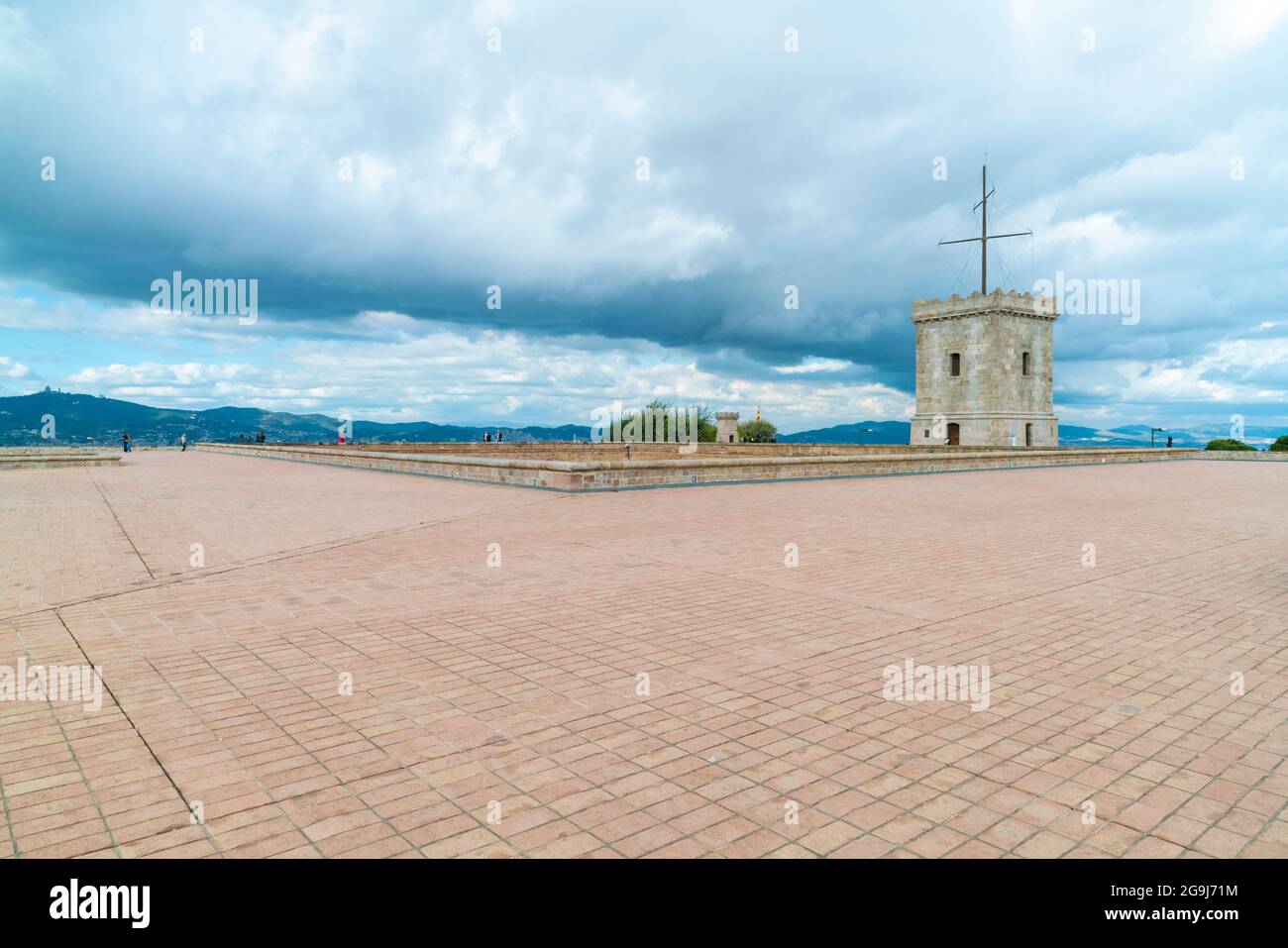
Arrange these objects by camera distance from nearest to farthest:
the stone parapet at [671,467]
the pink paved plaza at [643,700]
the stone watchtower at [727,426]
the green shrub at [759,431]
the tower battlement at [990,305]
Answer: the pink paved plaza at [643,700], the stone parapet at [671,467], the tower battlement at [990,305], the stone watchtower at [727,426], the green shrub at [759,431]

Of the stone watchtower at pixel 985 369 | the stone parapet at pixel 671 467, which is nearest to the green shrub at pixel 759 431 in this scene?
the stone watchtower at pixel 985 369

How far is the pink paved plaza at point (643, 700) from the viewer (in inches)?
113

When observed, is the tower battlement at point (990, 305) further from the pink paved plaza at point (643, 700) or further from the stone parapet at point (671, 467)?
the pink paved plaza at point (643, 700)

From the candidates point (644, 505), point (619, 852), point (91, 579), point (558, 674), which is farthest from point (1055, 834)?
point (644, 505)

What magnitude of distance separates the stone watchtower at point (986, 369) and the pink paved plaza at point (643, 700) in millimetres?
42119

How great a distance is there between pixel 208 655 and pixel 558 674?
240 cm

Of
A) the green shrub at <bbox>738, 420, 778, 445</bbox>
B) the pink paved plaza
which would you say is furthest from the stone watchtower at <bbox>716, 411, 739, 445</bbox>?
the pink paved plaza

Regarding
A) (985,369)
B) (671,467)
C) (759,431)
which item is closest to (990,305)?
(985,369)

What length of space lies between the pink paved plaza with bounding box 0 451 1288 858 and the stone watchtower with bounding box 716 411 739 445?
5129 centimetres

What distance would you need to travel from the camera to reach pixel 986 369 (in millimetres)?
48656

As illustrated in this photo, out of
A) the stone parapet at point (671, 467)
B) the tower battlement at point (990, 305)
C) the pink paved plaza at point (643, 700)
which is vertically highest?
the tower battlement at point (990, 305)

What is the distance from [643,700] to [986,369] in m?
50.2

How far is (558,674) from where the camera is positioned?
4.61m

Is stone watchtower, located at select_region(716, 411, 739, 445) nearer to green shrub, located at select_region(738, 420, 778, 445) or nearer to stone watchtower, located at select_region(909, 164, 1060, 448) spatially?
stone watchtower, located at select_region(909, 164, 1060, 448)
